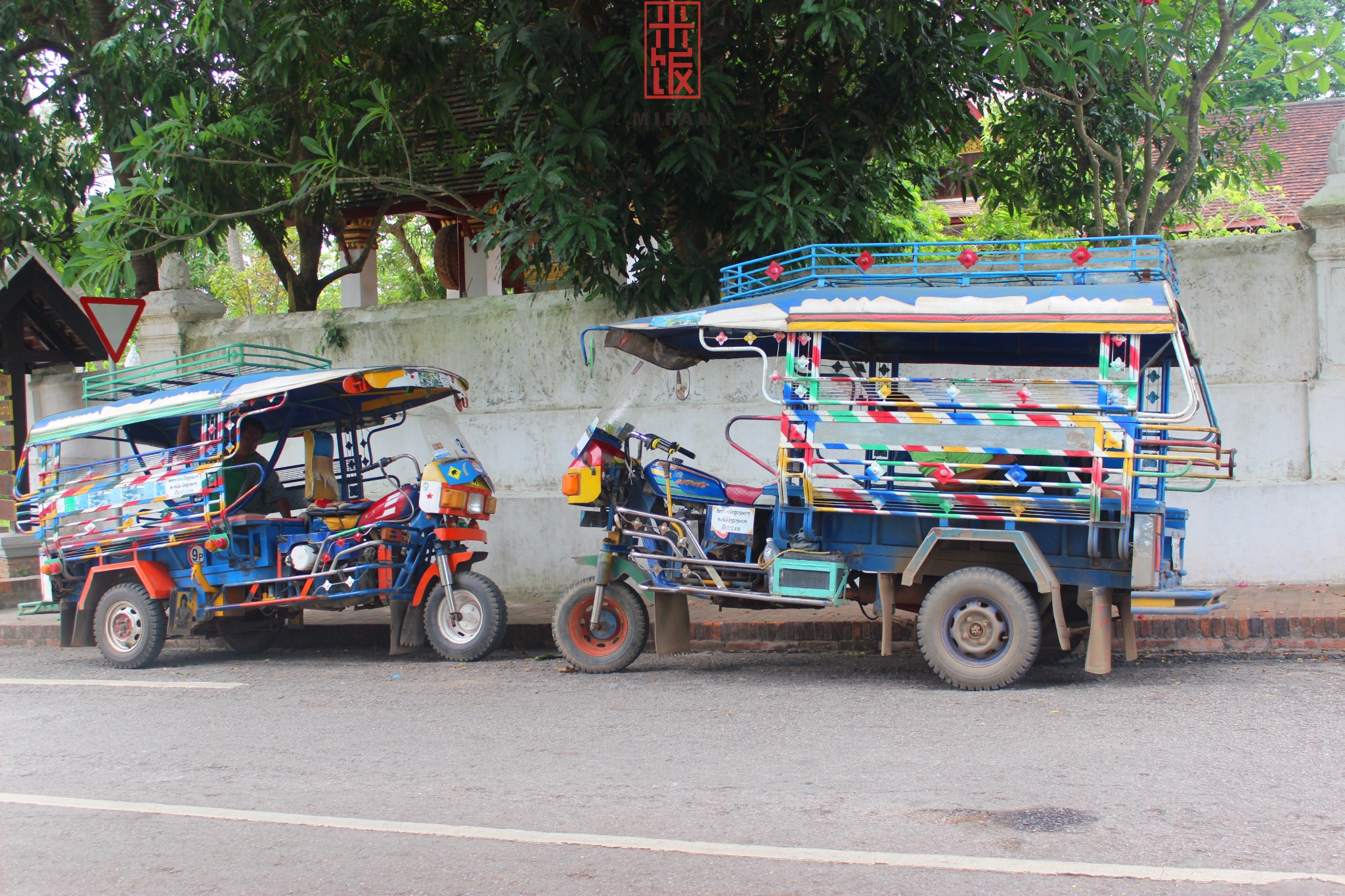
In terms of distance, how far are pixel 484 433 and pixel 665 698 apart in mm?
5732

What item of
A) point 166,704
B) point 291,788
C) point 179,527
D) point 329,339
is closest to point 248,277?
point 329,339

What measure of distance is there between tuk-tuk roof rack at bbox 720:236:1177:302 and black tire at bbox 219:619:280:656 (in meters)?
5.38

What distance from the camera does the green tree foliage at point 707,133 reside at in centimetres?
968

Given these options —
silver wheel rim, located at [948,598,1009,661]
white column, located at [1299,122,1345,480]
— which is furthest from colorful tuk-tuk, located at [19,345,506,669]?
white column, located at [1299,122,1345,480]

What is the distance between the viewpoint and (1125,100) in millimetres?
11906

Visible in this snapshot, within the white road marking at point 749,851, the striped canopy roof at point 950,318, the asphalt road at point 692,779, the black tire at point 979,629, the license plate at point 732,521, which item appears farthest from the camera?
the license plate at point 732,521

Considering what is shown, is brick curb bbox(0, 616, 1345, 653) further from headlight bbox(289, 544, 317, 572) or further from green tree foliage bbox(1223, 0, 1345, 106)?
green tree foliage bbox(1223, 0, 1345, 106)

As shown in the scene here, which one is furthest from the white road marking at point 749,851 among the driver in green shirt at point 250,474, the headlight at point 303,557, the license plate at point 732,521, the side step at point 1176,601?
the driver in green shirt at point 250,474

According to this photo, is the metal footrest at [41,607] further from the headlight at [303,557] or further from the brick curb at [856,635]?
the headlight at [303,557]

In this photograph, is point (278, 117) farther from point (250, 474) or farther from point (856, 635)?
point (856, 635)

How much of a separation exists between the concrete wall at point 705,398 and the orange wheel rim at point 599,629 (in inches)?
77.0

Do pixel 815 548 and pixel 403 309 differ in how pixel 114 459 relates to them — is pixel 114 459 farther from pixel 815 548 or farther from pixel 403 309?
pixel 815 548

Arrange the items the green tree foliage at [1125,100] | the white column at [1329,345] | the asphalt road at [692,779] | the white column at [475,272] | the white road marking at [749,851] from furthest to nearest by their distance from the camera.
Result: the white column at [475,272] < the white column at [1329,345] < the green tree foliage at [1125,100] < the asphalt road at [692,779] < the white road marking at [749,851]

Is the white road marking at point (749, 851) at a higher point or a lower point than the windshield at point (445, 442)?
lower
